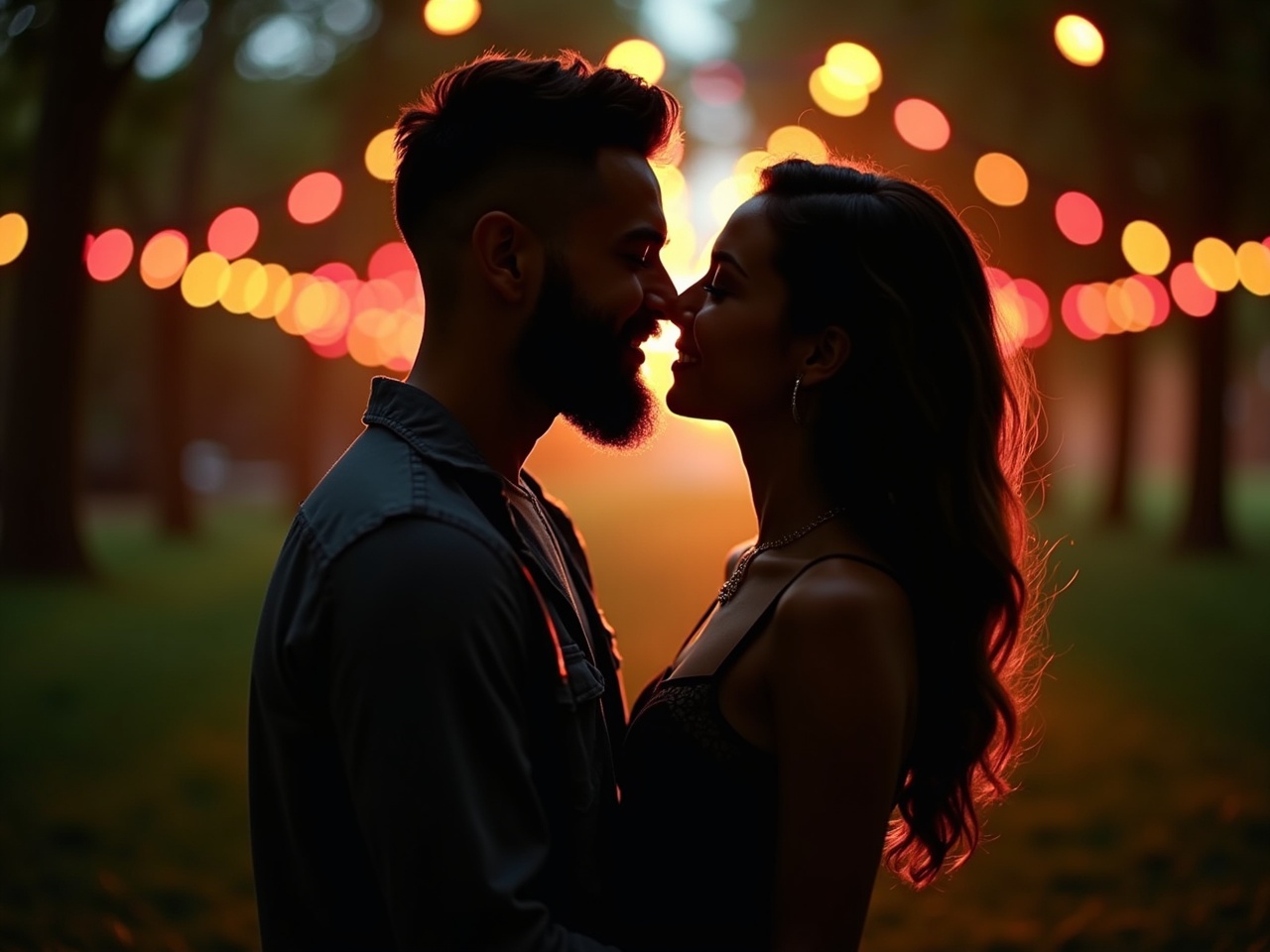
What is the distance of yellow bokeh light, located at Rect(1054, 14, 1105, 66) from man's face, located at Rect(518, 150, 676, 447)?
12.1ft

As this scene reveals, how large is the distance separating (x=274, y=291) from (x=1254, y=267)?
1009 centimetres

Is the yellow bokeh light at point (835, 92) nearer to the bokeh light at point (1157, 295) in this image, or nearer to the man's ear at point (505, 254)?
the bokeh light at point (1157, 295)

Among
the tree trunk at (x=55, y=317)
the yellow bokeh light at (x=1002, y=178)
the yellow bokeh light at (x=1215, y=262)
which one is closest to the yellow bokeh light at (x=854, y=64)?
the yellow bokeh light at (x=1002, y=178)

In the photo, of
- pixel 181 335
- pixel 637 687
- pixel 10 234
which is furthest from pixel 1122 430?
pixel 10 234

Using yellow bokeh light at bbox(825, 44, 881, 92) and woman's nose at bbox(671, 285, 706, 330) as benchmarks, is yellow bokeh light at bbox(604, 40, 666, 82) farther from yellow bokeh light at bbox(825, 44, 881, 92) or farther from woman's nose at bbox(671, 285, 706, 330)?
woman's nose at bbox(671, 285, 706, 330)

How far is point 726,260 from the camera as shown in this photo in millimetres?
2949

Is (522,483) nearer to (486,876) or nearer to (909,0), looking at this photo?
(486,876)

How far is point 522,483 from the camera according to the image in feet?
10.1

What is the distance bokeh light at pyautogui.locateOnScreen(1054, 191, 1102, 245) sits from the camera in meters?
8.08

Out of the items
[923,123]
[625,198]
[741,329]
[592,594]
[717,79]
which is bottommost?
[592,594]

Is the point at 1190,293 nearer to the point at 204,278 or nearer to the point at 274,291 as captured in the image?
the point at 204,278

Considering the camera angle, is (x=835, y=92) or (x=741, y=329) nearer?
(x=741, y=329)

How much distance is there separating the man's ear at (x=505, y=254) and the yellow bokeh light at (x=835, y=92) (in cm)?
545

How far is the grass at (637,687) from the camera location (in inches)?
219
